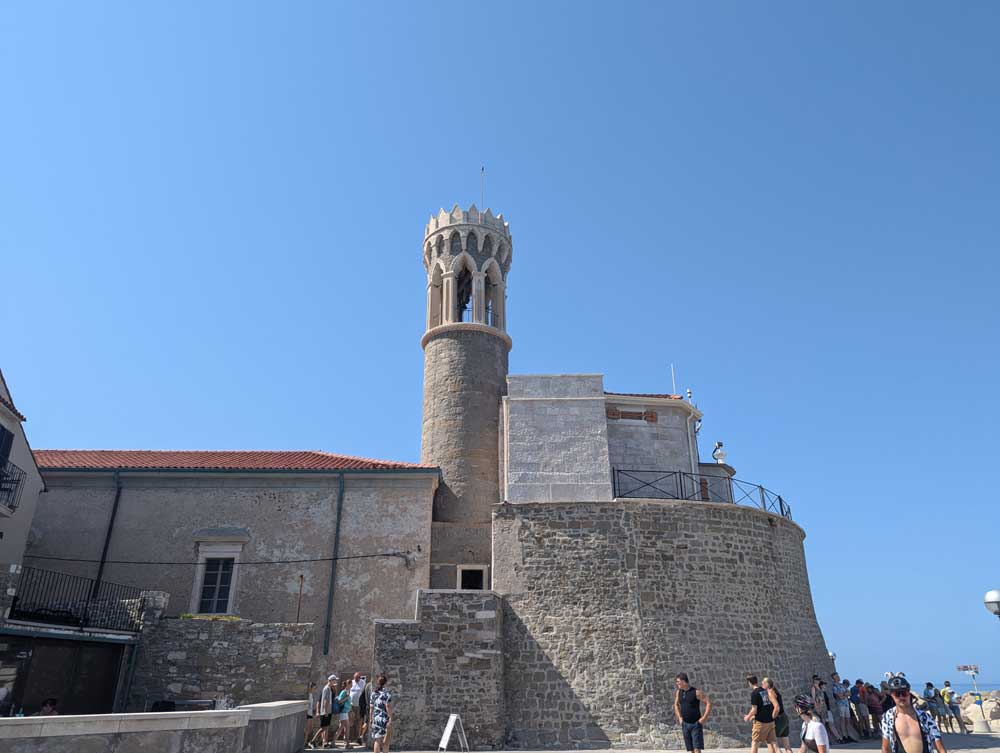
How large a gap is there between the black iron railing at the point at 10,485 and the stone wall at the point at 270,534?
1710 mm

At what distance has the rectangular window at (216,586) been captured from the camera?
18.8 meters

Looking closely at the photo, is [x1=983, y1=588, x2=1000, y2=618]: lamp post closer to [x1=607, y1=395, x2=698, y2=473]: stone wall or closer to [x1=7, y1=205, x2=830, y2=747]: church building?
[x1=7, y1=205, x2=830, y2=747]: church building

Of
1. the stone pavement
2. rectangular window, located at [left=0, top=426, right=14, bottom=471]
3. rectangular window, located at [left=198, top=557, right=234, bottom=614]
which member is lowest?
the stone pavement

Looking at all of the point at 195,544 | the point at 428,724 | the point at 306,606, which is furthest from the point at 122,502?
the point at 428,724

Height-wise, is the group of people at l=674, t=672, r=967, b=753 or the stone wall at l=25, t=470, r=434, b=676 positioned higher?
the stone wall at l=25, t=470, r=434, b=676

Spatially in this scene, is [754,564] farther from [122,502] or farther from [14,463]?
[14,463]

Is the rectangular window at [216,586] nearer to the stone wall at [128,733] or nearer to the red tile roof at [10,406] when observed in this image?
the red tile roof at [10,406]

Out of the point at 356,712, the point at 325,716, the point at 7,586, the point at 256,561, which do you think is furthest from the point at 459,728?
the point at 7,586

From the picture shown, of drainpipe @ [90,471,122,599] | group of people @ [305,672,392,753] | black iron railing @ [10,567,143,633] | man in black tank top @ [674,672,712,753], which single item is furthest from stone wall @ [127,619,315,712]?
man in black tank top @ [674,672,712,753]

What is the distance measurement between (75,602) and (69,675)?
217 centimetres

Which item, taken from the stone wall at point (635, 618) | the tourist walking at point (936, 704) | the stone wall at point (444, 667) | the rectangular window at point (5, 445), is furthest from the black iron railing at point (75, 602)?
the tourist walking at point (936, 704)

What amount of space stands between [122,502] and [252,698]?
7063 mm

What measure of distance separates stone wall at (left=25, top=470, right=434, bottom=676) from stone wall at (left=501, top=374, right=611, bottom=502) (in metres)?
2.56

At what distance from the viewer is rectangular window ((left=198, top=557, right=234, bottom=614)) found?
18.8 meters
